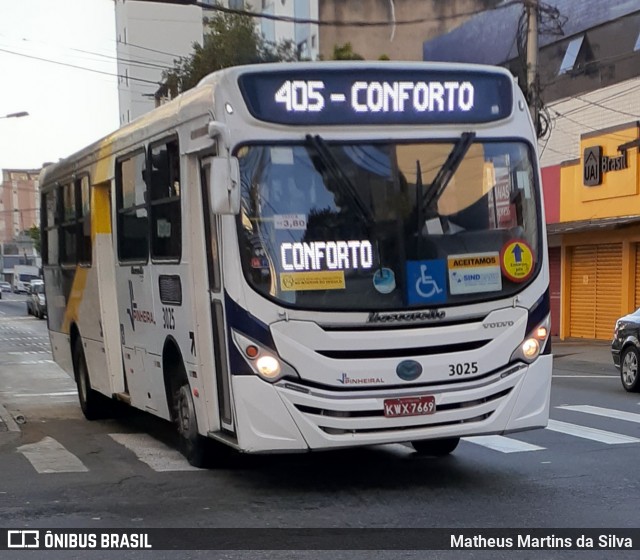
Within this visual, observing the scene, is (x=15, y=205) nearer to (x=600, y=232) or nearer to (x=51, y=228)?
(x=600, y=232)

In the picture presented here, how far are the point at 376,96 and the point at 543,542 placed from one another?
3.60 meters

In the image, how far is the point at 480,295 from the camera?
8.29 metres

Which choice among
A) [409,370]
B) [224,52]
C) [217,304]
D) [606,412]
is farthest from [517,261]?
[224,52]

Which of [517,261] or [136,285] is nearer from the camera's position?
[517,261]

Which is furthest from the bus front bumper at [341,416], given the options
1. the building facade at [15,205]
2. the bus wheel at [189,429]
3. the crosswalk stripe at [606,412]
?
the building facade at [15,205]

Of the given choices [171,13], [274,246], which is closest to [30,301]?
[171,13]

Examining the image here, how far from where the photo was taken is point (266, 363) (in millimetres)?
7887

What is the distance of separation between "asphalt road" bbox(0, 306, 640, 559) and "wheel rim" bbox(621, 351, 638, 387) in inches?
131

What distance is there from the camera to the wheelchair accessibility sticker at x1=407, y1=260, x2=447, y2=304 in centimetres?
812

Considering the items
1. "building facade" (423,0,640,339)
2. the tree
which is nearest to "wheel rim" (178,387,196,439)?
"building facade" (423,0,640,339)

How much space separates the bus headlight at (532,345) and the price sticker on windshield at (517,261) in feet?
1.42

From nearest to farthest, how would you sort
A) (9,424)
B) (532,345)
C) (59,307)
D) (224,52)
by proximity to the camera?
(532,345)
(9,424)
(59,307)
(224,52)

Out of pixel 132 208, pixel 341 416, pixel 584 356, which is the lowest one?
pixel 584 356

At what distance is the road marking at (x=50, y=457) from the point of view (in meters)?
9.84
